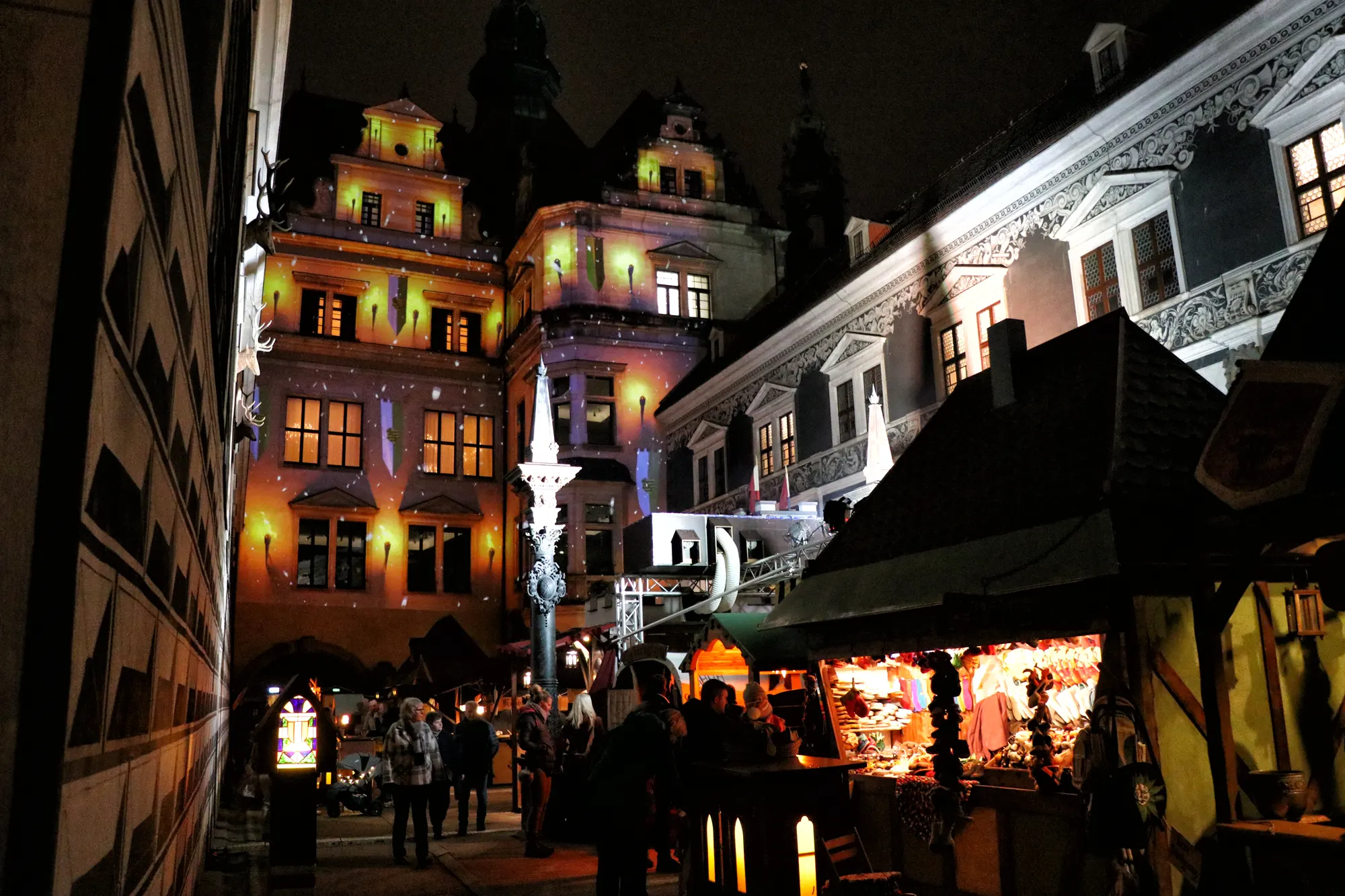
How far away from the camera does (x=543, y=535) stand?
18.7m

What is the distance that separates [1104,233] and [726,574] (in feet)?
26.6

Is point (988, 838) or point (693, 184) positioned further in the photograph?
point (693, 184)

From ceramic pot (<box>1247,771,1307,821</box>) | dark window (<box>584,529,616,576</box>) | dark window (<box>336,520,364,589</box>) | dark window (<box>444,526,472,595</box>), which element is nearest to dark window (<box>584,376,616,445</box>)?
dark window (<box>584,529,616,576</box>)

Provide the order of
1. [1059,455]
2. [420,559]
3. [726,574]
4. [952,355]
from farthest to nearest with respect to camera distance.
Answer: [420,559]
[952,355]
[726,574]
[1059,455]

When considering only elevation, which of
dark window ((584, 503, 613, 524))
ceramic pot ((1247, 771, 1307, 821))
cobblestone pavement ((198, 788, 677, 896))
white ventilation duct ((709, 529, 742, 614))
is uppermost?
dark window ((584, 503, 613, 524))

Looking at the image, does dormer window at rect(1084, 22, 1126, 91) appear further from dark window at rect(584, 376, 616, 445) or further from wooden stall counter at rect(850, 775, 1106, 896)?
dark window at rect(584, 376, 616, 445)

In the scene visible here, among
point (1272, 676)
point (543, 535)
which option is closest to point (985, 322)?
point (543, 535)

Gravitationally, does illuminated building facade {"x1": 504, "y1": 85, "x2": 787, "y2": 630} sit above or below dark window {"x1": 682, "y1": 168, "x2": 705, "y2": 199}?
below

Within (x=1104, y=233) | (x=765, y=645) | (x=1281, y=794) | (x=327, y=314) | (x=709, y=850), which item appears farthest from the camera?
(x=327, y=314)

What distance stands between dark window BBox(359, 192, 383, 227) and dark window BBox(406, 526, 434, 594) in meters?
10.1

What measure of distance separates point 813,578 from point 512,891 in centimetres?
436

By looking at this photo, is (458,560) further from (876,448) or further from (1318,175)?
(1318,175)

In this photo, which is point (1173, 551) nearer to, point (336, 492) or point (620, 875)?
point (620, 875)

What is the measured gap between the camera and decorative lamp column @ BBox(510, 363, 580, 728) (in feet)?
59.5
